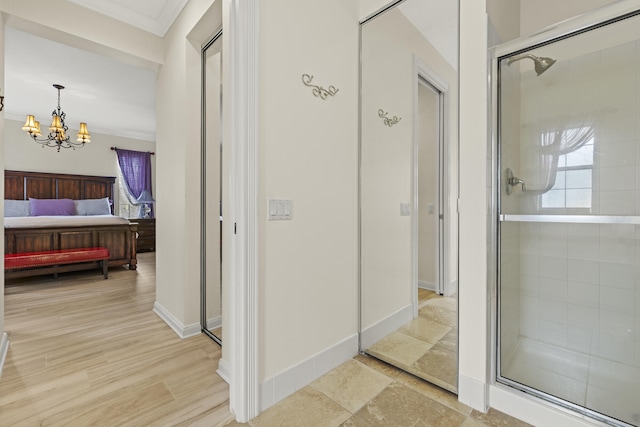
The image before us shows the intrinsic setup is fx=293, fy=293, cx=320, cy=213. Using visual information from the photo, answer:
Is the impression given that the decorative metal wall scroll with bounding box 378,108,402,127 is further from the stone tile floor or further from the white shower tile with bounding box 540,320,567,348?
the stone tile floor

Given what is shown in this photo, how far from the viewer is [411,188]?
184 centimetres

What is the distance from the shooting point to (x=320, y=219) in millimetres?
1793

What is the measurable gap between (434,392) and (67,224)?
5.08 metres

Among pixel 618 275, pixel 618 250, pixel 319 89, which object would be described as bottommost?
pixel 618 275

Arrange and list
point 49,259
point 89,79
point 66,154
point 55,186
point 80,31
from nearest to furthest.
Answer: point 80,31 → point 49,259 → point 89,79 → point 55,186 → point 66,154

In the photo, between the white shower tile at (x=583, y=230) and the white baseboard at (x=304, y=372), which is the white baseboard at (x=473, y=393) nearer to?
the white baseboard at (x=304, y=372)

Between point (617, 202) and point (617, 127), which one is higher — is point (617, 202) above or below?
below

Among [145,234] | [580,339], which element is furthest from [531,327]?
[145,234]

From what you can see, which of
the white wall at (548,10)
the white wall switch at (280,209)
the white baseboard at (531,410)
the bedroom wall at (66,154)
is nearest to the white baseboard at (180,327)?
the white wall switch at (280,209)

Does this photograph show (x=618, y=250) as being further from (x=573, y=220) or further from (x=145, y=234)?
(x=145, y=234)

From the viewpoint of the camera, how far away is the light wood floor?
1484 millimetres

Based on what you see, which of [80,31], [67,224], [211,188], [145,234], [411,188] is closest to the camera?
[411,188]

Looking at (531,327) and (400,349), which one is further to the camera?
(400,349)

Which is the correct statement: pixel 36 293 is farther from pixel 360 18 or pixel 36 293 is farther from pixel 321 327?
pixel 360 18
